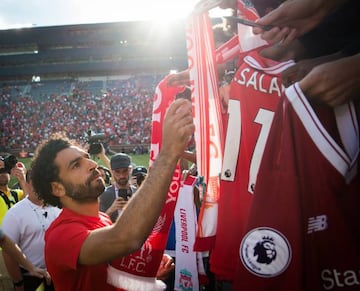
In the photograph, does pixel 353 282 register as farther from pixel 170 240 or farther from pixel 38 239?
pixel 38 239

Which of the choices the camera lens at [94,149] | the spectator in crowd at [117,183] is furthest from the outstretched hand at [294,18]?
the camera lens at [94,149]

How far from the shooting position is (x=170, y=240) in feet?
11.5

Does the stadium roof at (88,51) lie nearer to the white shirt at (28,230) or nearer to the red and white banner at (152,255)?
the white shirt at (28,230)

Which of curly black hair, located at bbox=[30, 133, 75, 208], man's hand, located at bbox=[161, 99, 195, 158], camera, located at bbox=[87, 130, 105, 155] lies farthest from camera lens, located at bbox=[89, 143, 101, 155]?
man's hand, located at bbox=[161, 99, 195, 158]

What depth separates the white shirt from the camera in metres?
3.49

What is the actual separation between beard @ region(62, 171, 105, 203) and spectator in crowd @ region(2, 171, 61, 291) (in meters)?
1.51

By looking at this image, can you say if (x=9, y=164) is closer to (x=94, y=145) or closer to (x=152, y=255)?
(x=94, y=145)

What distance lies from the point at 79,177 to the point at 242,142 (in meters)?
1.10

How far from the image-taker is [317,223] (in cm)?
110

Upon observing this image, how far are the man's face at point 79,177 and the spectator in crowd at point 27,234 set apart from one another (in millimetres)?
1430

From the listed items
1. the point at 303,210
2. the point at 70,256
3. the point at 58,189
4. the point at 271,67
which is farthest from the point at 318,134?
the point at 58,189

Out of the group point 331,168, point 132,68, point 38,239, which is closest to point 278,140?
point 331,168

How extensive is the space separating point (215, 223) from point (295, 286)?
50 cm

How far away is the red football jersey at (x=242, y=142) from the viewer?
4.38 ft
